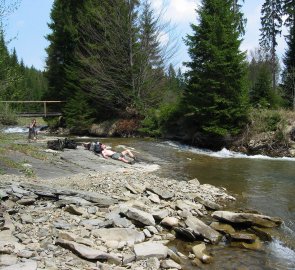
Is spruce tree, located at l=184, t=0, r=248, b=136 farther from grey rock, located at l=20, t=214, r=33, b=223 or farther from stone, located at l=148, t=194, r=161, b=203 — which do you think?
grey rock, located at l=20, t=214, r=33, b=223

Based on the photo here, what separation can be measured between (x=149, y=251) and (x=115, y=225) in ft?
4.56

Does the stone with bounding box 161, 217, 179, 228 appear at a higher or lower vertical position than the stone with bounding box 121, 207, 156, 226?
lower

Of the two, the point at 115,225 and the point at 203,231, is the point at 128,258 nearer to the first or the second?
the point at 115,225

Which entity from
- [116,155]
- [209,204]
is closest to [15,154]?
[116,155]

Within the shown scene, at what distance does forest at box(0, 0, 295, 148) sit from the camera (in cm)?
2498

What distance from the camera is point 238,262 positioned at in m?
7.16

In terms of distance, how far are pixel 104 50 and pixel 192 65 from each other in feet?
34.3

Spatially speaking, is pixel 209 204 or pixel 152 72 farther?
pixel 152 72

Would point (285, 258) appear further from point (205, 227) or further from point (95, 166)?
point (95, 166)

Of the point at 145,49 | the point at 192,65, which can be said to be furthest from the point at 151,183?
the point at 145,49

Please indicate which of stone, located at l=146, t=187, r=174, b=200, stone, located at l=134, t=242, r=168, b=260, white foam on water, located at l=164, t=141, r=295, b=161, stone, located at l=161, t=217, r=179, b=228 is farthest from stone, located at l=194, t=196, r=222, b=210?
white foam on water, located at l=164, t=141, r=295, b=161

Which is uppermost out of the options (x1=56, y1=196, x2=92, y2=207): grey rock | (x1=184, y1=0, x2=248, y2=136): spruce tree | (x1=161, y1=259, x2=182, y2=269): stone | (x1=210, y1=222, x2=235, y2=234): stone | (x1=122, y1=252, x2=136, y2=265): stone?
(x1=184, y1=0, x2=248, y2=136): spruce tree

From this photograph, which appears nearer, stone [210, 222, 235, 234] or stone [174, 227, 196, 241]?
stone [174, 227, 196, 241]

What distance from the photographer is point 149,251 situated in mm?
6785
